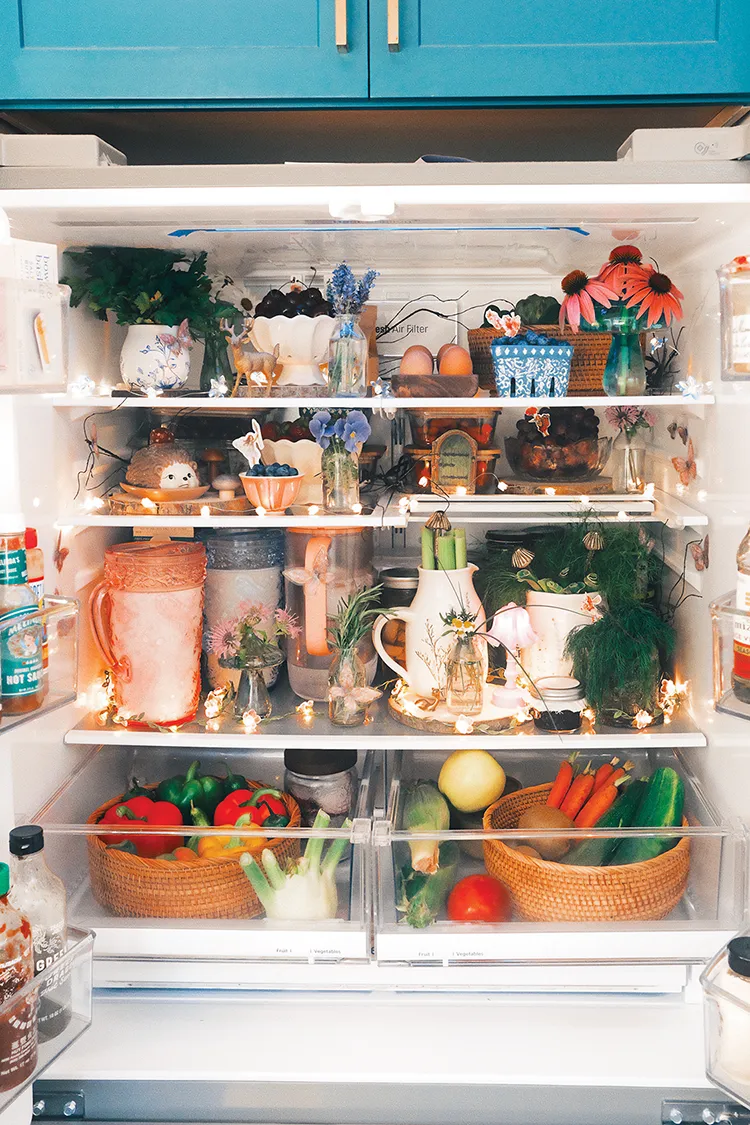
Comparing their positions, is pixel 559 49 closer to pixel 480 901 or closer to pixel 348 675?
pixel 348 675

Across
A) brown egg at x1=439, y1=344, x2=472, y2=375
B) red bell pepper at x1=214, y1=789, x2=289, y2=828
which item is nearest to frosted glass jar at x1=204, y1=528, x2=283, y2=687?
red bell pepper at x1=214, y1=789, x2=289, y2=828

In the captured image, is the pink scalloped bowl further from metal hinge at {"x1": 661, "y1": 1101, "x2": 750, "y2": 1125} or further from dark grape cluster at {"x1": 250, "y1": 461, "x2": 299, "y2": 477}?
metal hinge at {"x1": 661, "y1": 1101, "x2": 750, "y2": 1125}

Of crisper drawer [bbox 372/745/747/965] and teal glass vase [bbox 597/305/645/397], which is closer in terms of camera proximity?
crisper drawer [bbox 372/745/747/965]

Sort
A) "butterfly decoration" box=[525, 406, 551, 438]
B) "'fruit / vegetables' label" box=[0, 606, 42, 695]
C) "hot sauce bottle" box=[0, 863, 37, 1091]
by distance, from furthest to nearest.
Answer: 1. "butterfly decoration" box=[525, 406, 551, 438]
2. "'fruit / vegetables' label" box=[0, 606, 42, 695]
3. "hot sauce bottle" box=[0, 863, 37, 1091]

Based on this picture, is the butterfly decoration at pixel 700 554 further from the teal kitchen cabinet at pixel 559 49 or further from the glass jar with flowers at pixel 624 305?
the teal kitchen cabinet at pixel 559 49

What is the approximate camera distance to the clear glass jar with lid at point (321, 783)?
190cm

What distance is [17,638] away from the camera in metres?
1.28

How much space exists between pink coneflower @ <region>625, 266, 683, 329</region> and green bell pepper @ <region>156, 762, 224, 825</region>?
1184 mm

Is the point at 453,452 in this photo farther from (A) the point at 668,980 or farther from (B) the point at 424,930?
(A) the point at 668,980

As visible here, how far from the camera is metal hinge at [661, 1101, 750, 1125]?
56.2 inches

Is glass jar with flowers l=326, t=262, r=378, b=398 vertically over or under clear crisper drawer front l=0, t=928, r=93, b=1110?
over

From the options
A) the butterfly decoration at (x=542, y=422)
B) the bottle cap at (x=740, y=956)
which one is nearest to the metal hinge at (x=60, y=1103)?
the bottle cap at (x=740, y=956)

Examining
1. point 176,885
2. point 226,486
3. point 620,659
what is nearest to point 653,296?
point 620,659

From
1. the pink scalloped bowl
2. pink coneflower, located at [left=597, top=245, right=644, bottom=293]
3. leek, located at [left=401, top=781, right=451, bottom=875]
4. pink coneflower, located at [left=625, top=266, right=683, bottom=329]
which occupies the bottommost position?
leek, located at [left=401, top=781, right=451, bottom=875]
